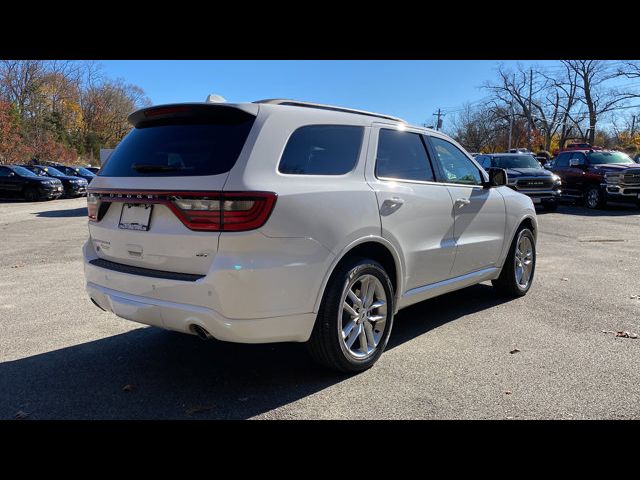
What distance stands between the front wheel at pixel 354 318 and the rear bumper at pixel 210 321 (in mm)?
178

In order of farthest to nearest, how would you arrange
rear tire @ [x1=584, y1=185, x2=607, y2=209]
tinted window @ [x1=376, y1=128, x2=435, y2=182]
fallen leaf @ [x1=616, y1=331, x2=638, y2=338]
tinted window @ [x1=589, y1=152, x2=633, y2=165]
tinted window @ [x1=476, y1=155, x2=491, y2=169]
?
tinted window @ [x1=589, y1=152, x2=633, y2=165] < rear tire @ [x1=584, y1=185, x2=607, y2=209] < tinted window @ [x1=476, y1=155, x2=491, y2=169] < fallen leaf @ [x1=616, y1=331, x2=638, y2=338] < tinted window @ [x1=376, y1=128, x2=435, y2=182]

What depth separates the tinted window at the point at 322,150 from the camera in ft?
10.9

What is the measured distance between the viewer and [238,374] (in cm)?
377

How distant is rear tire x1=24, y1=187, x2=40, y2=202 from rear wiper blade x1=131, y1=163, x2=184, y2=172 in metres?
23.7

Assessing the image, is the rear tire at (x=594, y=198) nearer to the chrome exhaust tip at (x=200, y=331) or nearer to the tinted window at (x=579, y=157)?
the tinted window at (x=579, y=157)

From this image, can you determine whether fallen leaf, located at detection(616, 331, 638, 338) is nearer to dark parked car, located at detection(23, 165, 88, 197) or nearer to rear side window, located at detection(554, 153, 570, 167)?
rear side window, located at detection(554, 153, 570, 167)

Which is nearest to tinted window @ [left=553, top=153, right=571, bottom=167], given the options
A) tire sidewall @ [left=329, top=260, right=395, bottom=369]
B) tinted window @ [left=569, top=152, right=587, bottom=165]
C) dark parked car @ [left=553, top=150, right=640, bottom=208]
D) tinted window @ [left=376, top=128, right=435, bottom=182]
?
dark parked car @ [left=553, top=150, right=640, bottom=208]

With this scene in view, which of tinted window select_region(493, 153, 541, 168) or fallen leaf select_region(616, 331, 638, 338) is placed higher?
tinted window select_region(493, 153, 541, 168)

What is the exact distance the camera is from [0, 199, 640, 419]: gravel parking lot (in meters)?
3.21

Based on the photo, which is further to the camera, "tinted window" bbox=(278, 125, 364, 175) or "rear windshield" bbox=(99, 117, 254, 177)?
"tinted window" bbox=(278, 125, 364, 175)

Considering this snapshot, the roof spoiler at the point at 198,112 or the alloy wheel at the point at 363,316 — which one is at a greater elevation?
the roof spoiler at the point at 198,112

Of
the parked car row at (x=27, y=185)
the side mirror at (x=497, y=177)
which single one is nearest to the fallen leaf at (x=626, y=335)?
the side mirror at (x=497, y=177)
